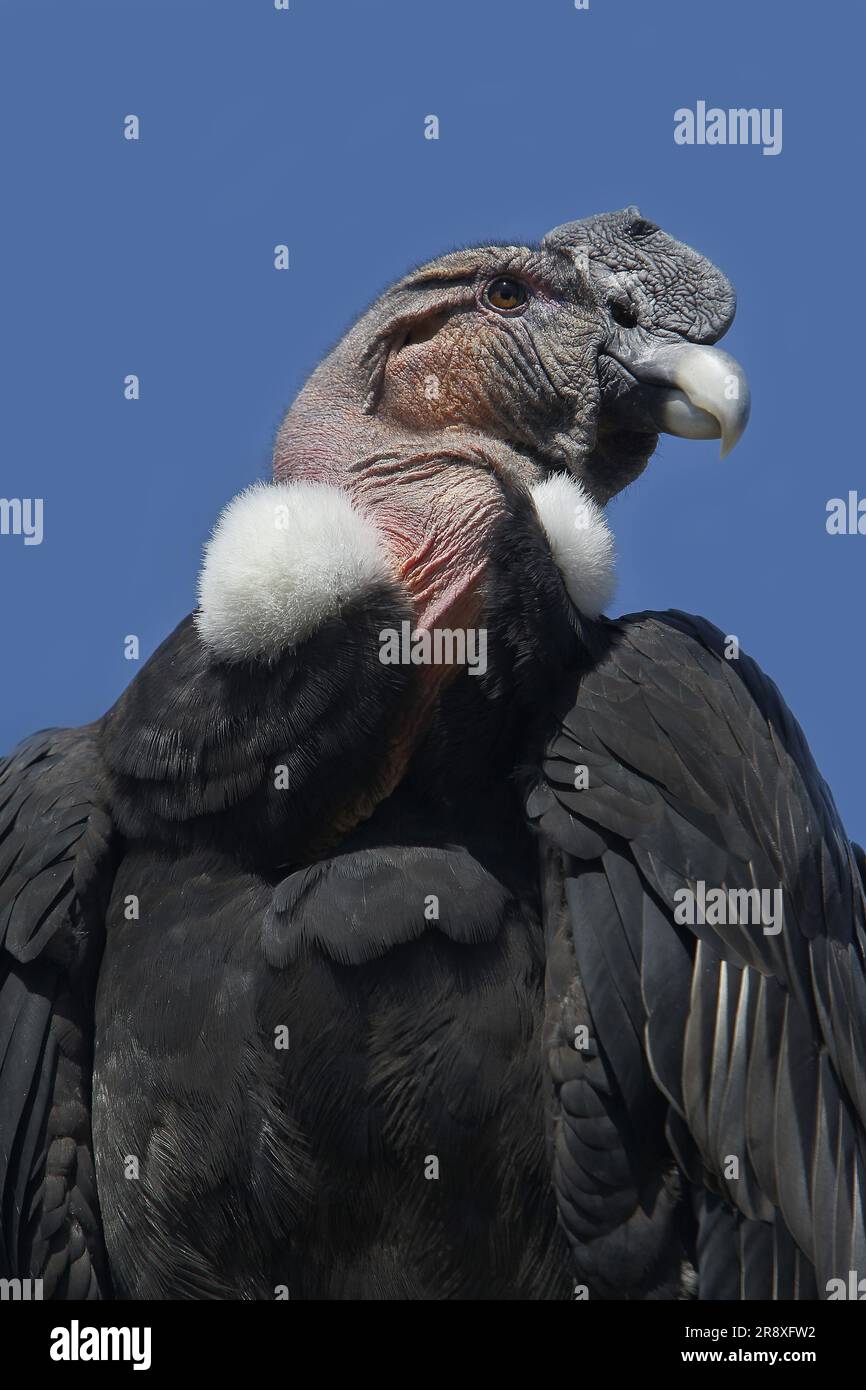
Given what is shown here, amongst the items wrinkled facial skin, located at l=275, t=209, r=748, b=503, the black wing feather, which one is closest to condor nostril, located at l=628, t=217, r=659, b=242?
wrinkled facial skin, located at l=275, t=209, r=748, b=503

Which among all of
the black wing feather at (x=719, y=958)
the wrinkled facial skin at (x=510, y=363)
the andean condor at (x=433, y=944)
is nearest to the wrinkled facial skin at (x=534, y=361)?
the wrinkled facial skin at (x=510, y=363)

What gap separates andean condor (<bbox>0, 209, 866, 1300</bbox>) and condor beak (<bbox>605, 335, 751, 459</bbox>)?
2 centimetres

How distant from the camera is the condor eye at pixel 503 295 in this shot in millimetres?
8453

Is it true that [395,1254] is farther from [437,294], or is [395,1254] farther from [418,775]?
[437,294]

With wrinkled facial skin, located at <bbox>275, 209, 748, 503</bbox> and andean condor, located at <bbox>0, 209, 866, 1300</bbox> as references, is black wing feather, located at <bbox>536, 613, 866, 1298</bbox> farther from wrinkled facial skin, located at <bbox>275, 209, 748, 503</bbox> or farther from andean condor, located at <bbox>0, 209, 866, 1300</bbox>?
wrinkled facial skin, located at <bbox>275, 209, 748, 503</bbox>

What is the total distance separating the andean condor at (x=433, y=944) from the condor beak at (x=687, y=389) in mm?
21

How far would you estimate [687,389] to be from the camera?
786 centimetres

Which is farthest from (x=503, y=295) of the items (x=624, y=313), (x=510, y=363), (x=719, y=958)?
(x=719, y=958)

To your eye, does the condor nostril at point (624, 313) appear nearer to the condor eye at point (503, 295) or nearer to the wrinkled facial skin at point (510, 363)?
the wrinkled facial skin at point (510, 363)

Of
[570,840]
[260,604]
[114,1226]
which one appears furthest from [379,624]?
[114,1226]

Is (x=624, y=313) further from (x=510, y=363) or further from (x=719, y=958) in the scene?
(x=719, y=958)

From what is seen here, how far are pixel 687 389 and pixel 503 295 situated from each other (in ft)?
3.15

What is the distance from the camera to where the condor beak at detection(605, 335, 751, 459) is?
7.65m

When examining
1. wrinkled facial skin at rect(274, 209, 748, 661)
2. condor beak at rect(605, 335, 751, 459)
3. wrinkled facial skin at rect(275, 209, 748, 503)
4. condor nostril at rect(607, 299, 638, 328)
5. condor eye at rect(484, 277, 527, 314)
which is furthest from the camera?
condor eye at rect(484, 277, 527, 314)
